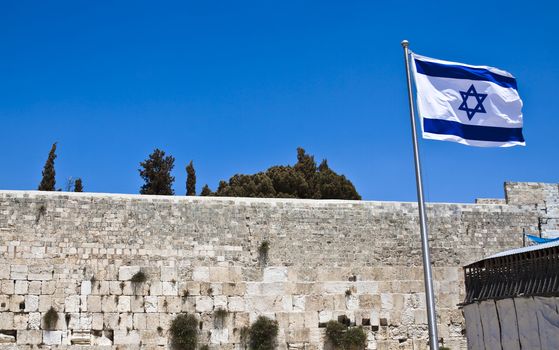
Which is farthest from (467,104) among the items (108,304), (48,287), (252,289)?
(48,287)

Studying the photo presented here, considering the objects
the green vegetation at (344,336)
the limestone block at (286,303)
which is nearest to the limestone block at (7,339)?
the limestone block at (286,303)

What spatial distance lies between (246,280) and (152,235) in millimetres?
2514

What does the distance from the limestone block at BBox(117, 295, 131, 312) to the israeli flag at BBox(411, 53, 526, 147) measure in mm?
8457

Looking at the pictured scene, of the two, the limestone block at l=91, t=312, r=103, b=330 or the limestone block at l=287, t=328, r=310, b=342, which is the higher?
the limestone block at l=91, t=312, r=103, b=330

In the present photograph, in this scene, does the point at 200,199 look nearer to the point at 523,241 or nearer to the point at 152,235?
the point at 152,235

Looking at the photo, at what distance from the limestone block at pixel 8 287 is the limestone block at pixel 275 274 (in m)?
5.76

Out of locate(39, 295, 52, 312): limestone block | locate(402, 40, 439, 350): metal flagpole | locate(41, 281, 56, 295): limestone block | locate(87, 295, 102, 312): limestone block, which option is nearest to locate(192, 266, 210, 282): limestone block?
locate(87, 295, 102, 312): limestone block

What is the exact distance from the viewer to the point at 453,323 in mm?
17734

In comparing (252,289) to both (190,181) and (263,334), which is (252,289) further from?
(190,181)

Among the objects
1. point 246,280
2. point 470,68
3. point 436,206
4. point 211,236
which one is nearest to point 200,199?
point 211,236

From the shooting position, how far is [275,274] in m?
17.0

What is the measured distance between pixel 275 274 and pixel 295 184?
1137cm

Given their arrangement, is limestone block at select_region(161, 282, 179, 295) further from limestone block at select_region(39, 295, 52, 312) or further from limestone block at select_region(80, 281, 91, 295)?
limestone block at select_region(39, 295, 52, 312)

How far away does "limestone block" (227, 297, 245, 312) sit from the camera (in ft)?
54.1
